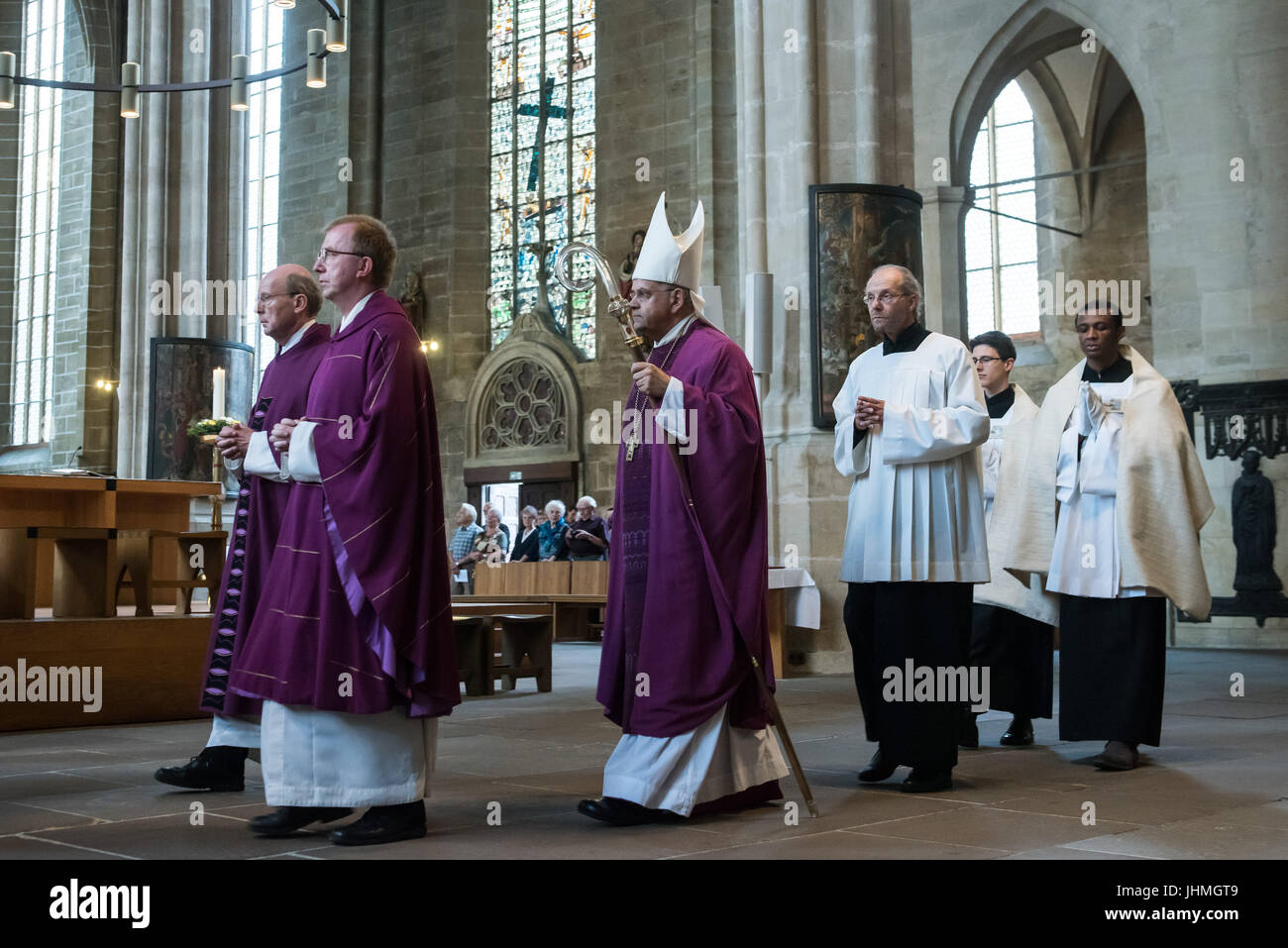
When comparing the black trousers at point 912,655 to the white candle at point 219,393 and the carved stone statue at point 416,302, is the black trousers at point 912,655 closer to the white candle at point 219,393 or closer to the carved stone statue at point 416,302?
the white candle at point 219,393

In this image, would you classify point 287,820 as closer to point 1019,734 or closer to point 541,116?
point 1019,734

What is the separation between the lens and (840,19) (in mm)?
10227

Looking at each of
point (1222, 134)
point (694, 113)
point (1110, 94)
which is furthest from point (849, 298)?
point (1110, 94)

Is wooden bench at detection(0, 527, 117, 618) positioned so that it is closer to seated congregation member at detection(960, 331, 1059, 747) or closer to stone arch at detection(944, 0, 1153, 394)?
seated congregation member at detection(960, 331, 1059, 747)

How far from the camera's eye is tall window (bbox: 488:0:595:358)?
66.0 feet

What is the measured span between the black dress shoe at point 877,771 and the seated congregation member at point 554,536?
32.1ft

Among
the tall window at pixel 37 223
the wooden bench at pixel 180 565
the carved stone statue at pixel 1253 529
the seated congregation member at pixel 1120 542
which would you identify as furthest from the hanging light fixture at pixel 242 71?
the tall window at pixel 37 223

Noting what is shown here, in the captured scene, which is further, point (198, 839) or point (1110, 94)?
point (1110, 94)

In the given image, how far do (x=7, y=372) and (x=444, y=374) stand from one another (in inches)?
338

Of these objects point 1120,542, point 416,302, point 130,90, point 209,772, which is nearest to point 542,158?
point 416,302

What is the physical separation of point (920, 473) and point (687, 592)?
1131mm

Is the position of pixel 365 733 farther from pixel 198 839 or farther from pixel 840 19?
pixel 840 19

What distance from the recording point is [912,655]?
4660 mm

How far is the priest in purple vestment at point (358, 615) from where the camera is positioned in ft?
12.3
